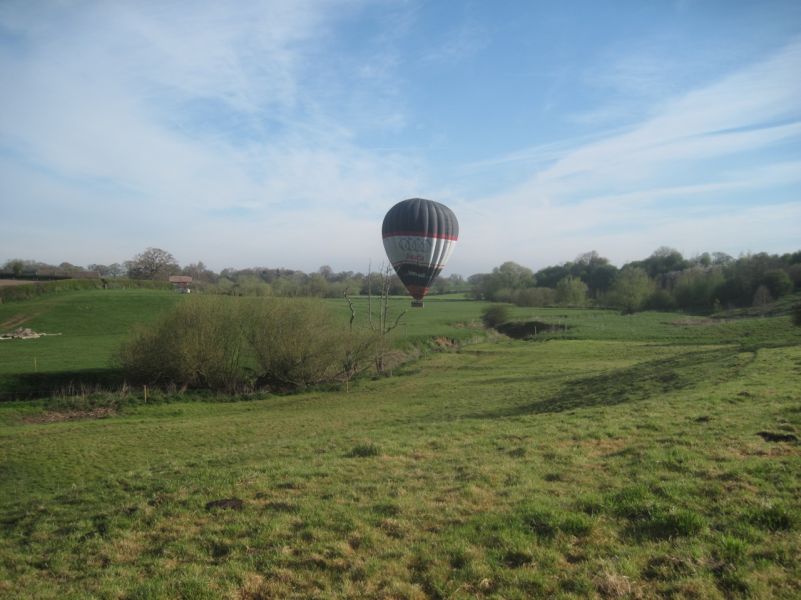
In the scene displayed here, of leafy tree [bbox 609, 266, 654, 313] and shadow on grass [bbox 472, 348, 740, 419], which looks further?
leafy tree [bbox 609, 266, 654, 313]

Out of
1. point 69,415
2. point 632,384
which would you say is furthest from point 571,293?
point 69,415

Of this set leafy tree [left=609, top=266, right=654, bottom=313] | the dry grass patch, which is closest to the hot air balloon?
the dry grass patch

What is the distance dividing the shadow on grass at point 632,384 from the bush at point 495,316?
5021 centimetres

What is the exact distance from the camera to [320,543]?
6141mm

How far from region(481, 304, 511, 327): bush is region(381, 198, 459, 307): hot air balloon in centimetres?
3081

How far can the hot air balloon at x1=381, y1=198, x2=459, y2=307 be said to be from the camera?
1690 inches

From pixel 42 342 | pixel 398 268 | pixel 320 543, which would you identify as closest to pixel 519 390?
pixel 320 543

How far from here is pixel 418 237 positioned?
4306 cm

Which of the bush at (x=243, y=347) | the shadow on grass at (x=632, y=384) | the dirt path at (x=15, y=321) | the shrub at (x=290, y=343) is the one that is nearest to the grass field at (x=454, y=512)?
the shadow on grass at (x=632, y=384)

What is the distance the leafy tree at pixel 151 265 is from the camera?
117m

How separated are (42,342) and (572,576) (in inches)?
1917

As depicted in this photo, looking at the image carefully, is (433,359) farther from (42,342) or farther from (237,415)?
(42,342)

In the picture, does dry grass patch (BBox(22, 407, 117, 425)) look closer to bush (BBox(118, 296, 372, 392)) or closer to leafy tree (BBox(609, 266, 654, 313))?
bush (BBox(118, 296, 372, 392))

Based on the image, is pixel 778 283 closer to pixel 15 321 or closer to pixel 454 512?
pixel 454 512
